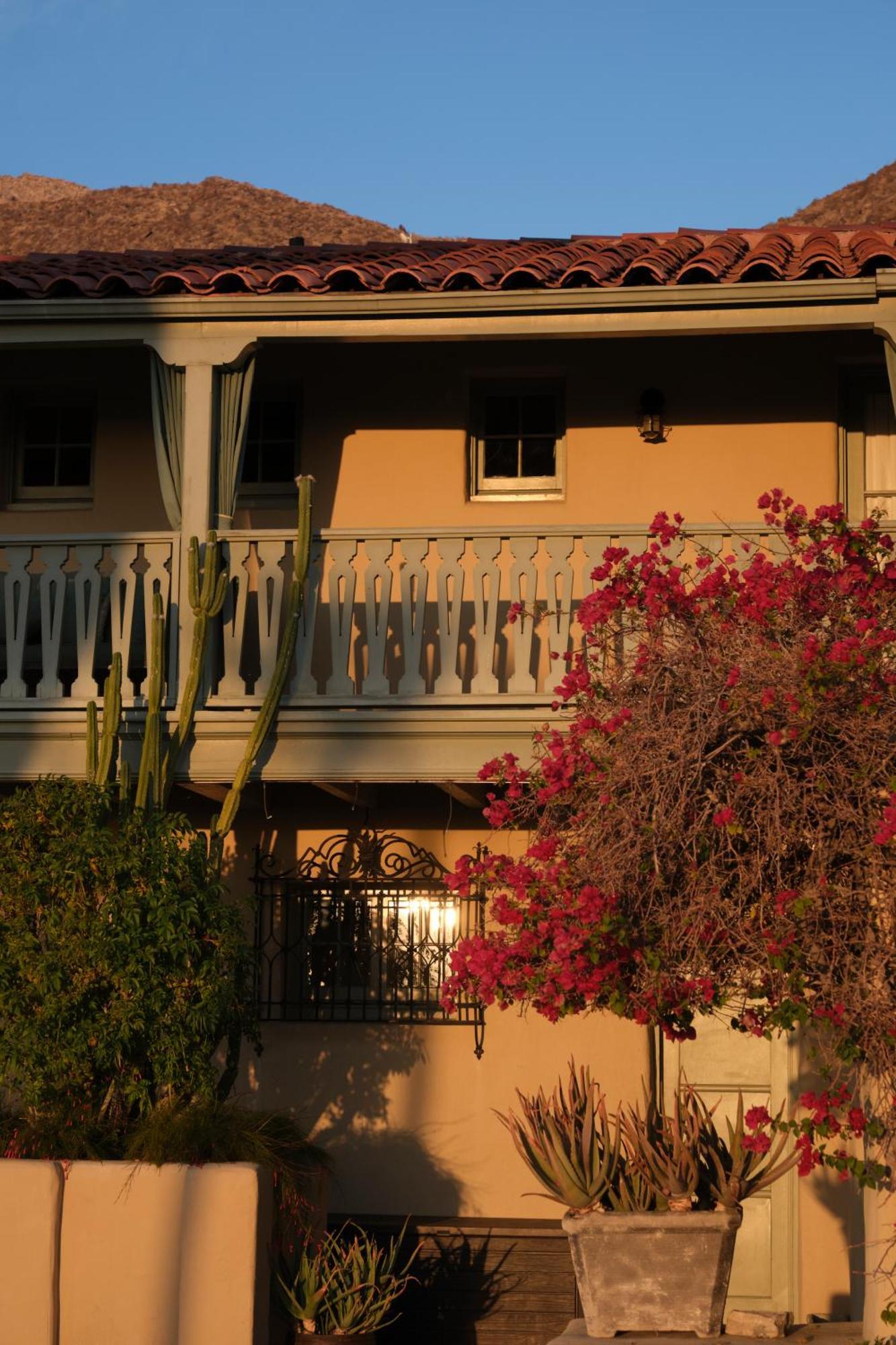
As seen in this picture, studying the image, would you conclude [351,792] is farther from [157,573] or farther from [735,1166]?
[735,1166]

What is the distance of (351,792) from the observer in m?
10.6

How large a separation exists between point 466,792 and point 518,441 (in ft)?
8.89

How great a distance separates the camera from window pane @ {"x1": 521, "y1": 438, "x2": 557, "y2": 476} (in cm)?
1179

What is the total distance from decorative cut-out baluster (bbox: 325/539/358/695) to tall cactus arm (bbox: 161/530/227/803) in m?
0.62

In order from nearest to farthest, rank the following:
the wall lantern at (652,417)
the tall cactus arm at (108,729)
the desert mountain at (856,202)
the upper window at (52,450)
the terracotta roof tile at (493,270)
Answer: the tall cactus arm at (108,729), the terracotta roof tile at (493,270), the wall lantern at (652,417), the upper window at (52,450), the desert mountain at (856,202)

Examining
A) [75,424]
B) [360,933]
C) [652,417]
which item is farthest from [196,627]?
[652,417]

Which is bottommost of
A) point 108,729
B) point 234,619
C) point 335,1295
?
point 335,1295

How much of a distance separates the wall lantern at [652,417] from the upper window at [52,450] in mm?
3766

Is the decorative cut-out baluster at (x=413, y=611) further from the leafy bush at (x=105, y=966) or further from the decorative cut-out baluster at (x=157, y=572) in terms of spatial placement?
the leafy bush at (x=105, y=966)

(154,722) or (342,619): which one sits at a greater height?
(342,619)

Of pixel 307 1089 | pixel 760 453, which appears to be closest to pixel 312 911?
pixel 307 1089

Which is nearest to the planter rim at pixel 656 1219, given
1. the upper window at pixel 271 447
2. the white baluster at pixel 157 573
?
the white baluster at pixel 157 573

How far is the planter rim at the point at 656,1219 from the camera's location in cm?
722

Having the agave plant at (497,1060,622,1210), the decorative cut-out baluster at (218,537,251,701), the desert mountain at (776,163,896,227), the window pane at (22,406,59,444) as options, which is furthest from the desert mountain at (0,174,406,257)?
the agave plant at (497,1060,622,1210)
